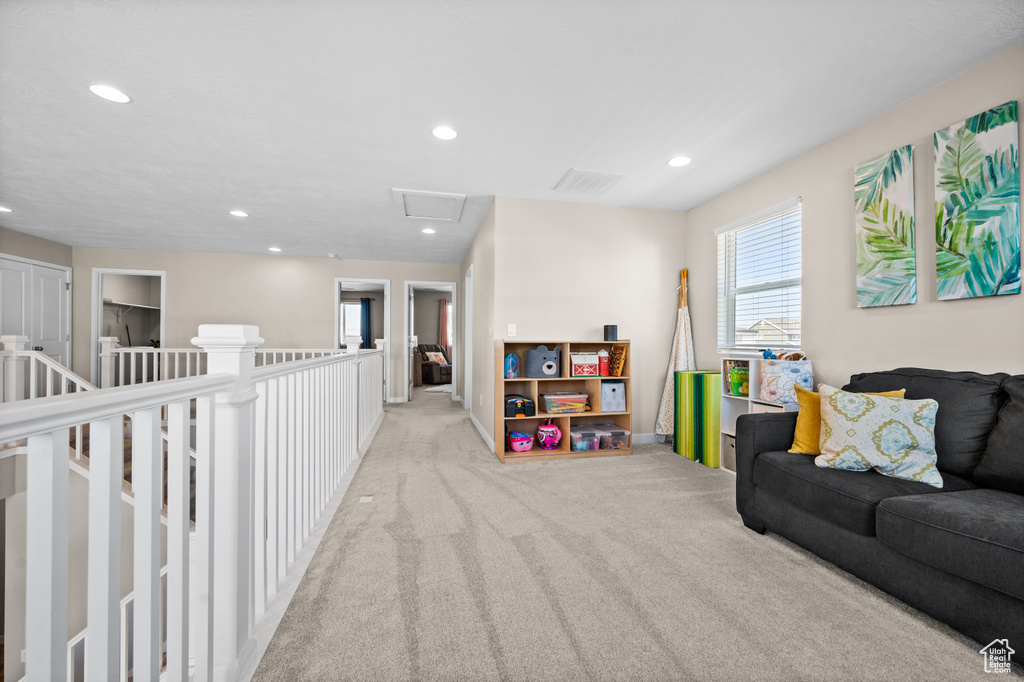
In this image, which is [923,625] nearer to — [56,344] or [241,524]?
[241,524]

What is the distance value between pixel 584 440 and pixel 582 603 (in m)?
2.11

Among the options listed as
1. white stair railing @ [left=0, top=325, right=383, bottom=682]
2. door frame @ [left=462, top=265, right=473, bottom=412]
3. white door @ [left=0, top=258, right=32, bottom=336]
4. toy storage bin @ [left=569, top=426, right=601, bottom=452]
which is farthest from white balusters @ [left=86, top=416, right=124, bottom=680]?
white door @ [left=0, top=258, right=32, bottom=336]

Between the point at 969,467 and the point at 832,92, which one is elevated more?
the point at 832,92

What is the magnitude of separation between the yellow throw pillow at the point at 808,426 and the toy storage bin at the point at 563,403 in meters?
1.72

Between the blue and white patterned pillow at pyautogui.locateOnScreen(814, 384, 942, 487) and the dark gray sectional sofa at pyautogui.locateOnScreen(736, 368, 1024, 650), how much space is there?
0.06 meters

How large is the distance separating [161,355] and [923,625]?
25.1ft

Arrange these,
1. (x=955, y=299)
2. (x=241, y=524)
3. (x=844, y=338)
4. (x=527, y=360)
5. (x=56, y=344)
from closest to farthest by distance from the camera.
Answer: (x=241, y=524), (x=955, y=299), (x=844, y=338), (x=527, y=360), (x=56, y=344)

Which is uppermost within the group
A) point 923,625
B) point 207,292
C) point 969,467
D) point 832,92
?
point 832,92

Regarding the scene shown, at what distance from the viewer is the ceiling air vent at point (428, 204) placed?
3748mm

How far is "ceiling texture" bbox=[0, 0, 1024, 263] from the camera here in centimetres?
173

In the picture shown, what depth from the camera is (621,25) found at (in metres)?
1.77

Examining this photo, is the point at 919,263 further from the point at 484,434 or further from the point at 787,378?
the point at 484,434

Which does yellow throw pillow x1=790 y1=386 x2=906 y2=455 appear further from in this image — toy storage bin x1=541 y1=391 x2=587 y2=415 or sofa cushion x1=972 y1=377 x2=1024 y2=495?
toy storage bin x1=541 y1=391 x2=587 y2=415

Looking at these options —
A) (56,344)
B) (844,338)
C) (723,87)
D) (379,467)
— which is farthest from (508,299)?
(56,344)
